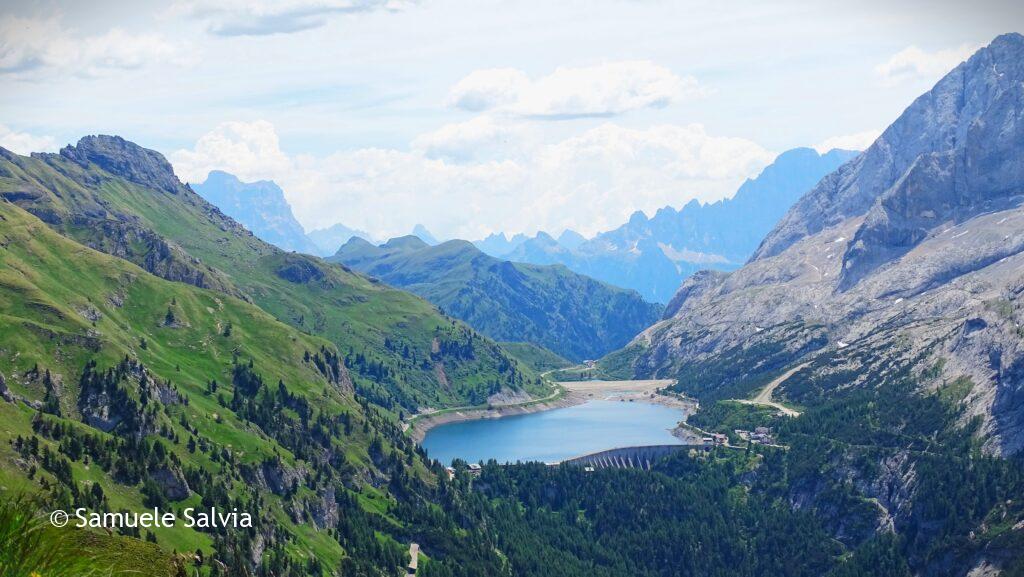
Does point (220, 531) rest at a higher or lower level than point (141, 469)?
lower

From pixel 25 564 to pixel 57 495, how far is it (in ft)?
465

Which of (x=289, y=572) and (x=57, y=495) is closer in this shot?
(x=57, y=495)

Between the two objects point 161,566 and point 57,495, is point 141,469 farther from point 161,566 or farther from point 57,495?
point 161,566

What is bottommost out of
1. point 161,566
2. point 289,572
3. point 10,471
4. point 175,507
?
point 289,572

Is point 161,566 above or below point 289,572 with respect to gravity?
above

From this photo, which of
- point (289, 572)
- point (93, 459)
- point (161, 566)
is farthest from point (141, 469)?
point (161, 566)

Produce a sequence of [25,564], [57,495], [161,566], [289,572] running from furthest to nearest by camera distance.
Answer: [289,572]
[57,495]
[161,566]
[25,564]

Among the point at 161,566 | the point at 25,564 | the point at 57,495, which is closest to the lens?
the point at 25,564

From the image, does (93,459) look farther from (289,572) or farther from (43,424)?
(289,572)

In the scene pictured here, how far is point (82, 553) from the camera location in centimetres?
3944

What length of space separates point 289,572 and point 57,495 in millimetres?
45377

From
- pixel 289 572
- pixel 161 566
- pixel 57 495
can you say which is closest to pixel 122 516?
pixel 57 495

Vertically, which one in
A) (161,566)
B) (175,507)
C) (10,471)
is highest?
(161,566)

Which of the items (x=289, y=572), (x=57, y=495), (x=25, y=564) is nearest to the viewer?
(x=25, y=564)
